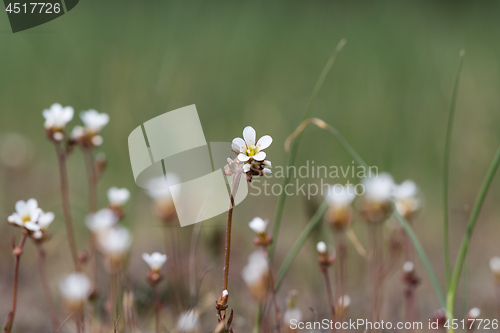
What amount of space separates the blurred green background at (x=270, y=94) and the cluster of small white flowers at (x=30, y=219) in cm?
53

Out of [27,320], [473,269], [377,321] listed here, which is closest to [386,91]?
[473,269]

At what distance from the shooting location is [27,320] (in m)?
1.29

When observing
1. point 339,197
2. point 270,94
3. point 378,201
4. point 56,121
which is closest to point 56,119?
point 56,121

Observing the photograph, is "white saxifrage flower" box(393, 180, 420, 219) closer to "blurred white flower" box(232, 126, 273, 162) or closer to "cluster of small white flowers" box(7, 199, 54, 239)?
"blurred white flower" box(232, 126, 273, 162)

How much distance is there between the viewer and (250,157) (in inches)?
28.2

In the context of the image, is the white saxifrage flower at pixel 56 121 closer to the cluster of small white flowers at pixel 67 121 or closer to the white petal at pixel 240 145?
the cluster of small white flowers at pixel 67 121

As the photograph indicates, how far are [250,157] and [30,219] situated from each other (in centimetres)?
47

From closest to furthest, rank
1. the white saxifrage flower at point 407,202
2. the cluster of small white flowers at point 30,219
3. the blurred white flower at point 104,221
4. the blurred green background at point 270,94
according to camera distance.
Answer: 1. the cluster of small white flowers at point 30,219
2. the blurred white flower at point 104,221
3. the white saxifrage flower at point 407,202
4. the blurred green background at point 270,94

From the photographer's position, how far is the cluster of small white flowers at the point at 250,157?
Result: 0.71 metres

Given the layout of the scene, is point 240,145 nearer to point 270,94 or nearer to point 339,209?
point 339,209

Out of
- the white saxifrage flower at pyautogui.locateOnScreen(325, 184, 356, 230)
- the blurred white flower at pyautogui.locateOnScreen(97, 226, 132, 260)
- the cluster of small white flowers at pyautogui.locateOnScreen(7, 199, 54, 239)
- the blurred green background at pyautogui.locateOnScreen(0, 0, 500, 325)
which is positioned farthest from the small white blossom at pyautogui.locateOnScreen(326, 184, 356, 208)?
the cluster of small white flowers at pyautogui.locateOnScreen(7, 199, 54, 239)

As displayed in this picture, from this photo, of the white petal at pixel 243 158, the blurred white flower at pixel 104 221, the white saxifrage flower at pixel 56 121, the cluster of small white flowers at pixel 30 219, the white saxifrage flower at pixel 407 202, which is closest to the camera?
the white petal at pixel 243 158

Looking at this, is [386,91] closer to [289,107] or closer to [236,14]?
[289,107]

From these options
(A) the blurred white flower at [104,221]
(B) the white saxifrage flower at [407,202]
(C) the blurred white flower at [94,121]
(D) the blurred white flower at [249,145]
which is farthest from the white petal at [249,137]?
(B) the white saxifrage flower at [407,202]
